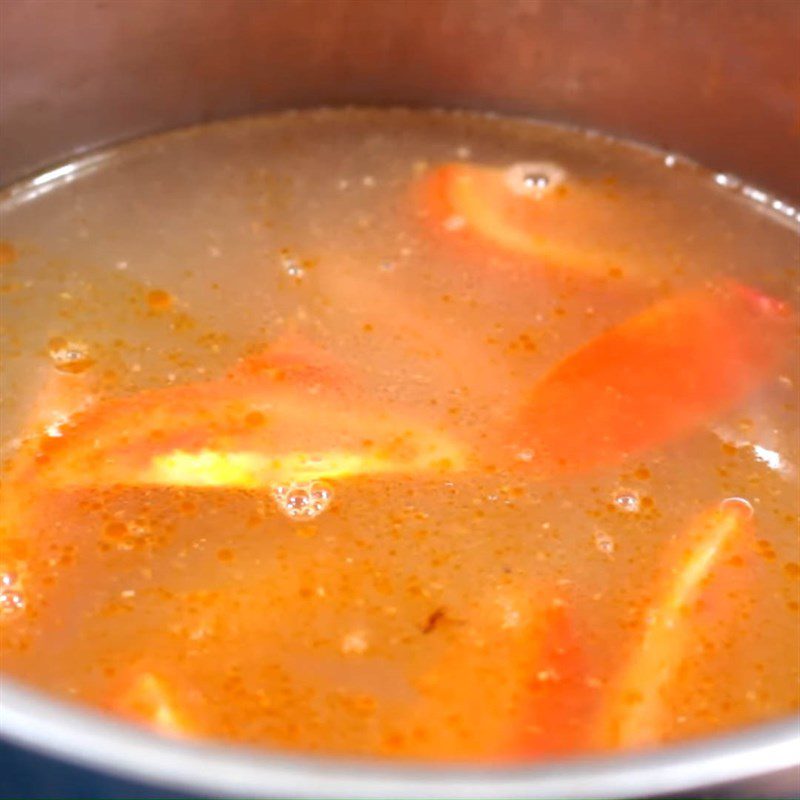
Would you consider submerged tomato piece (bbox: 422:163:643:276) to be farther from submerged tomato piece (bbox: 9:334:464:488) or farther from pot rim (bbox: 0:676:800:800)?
pot rim (bbox: 0:676:800:800)

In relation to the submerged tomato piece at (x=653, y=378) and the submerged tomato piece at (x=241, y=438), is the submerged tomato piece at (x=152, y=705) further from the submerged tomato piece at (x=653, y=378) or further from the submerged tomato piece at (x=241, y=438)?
the submerged tomato piece at (x=653, y=378)

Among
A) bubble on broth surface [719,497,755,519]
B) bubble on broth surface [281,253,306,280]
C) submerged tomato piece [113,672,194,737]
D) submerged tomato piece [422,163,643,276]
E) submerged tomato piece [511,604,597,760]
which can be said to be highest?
submerged tomato piece [422,163,643,276]

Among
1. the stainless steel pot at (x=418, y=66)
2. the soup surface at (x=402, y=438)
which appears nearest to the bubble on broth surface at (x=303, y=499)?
the soup surface at (x=402, y=438)

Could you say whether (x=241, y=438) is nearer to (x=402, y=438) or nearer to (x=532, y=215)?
(x=402, y=438)

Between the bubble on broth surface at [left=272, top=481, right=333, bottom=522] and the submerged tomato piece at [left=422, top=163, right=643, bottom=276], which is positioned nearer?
the bubble on broth surface at [left=272, top=481, right=333, bottom=522]

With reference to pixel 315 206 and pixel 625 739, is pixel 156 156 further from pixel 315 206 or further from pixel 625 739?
pixel 625 739

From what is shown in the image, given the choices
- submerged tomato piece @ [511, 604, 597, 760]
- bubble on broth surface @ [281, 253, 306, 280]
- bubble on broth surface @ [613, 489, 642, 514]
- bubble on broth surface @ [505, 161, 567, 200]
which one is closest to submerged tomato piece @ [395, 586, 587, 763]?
submerged tomato piece @ [511, 604, 597, 760]

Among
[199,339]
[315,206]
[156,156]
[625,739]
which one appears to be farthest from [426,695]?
[156,156]
